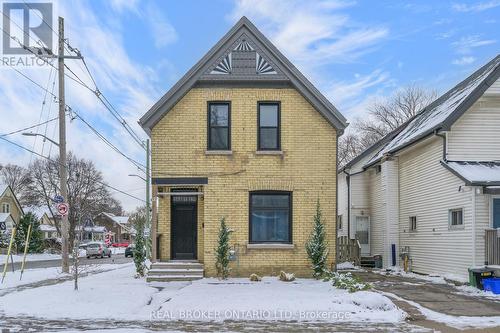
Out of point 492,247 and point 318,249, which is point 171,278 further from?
point 492,247

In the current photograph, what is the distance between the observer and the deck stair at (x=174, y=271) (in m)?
16.5

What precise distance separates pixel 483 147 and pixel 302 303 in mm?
10501

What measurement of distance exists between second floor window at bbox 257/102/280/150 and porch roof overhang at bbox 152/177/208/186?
2428mm

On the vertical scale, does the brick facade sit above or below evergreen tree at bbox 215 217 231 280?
above

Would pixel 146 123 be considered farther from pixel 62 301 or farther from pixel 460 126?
pixel 460 126

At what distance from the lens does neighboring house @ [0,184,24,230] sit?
194 feet

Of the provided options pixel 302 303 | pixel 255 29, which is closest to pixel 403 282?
pixel 302 303

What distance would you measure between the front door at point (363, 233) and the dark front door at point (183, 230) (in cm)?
1144

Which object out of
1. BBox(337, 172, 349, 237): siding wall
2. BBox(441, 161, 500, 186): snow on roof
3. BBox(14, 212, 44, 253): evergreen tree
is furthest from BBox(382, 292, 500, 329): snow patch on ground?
BBox(14, 212, 44, 253): evergreen tree

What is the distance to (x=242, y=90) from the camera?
17.7 m

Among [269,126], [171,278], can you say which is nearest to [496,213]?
[269,126]

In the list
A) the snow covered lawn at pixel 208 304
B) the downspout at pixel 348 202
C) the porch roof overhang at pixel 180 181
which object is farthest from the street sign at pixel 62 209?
the downspout at pixel 348 202

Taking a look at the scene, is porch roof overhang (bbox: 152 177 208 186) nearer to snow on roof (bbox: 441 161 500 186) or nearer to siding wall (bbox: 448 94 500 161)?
snow on roof (bbox: 441 161 500 186)

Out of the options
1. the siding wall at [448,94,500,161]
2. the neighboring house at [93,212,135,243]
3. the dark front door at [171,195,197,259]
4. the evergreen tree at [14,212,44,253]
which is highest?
the siding wall at [448,94,500,161]
